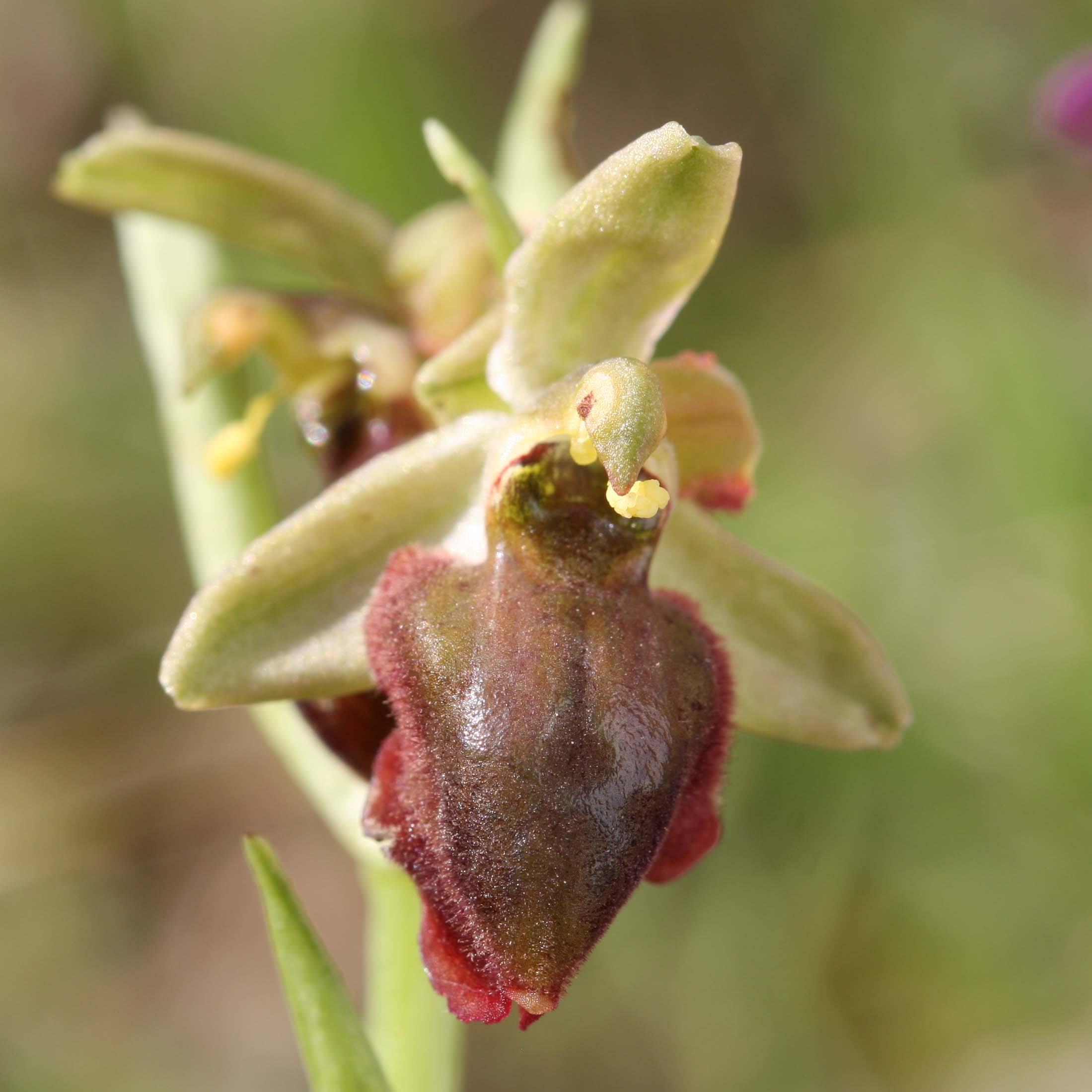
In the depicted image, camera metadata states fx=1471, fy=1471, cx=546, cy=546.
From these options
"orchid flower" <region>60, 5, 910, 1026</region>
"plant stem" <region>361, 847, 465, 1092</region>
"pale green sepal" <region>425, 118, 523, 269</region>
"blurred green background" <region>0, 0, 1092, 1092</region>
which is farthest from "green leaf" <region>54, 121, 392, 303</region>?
"blurred green background" <region>0, 0, 1092, 1092</region>

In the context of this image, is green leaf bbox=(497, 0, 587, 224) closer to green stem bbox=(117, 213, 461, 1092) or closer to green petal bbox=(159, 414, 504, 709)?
green stem bbox=(117, 213, 461, 1092)

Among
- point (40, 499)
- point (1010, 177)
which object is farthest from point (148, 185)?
point (1010, 177)

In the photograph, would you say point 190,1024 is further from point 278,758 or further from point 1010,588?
point 1010,588

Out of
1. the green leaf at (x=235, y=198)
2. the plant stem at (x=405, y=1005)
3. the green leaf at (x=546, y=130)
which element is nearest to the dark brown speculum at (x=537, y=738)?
the plant stem at (x=405, y=1005)

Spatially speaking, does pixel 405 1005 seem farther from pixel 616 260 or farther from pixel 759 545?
pixel 759 545

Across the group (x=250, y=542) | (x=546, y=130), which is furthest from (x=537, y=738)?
(x=546, y=130)

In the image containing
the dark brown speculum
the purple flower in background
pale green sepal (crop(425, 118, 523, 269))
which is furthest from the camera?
the purple flower in background

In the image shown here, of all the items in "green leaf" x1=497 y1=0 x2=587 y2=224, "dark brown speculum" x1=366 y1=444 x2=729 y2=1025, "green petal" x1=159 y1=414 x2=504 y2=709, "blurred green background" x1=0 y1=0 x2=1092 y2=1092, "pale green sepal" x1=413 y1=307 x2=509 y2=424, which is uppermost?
"green leaf" x1=497 y1=0 x2=587 y2=224
